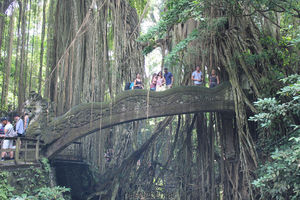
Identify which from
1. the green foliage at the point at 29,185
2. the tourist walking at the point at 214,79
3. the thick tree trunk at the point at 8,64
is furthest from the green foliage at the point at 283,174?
the thick tree trunk at the point at 8,64

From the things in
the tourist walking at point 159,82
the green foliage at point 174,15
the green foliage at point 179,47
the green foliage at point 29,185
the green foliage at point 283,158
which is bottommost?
the green foliage at point 29,185

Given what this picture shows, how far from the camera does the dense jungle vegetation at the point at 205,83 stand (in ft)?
18.9

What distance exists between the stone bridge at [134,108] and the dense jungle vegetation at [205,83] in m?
0.38

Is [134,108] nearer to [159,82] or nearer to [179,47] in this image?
[159,82]

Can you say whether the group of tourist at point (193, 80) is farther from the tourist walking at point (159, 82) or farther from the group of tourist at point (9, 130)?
the group of tourist at point (9, 130)

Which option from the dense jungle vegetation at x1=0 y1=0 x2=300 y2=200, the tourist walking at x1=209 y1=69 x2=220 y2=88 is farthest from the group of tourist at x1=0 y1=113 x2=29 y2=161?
the tourist walking at x1=209 y1=69 x2=220 y2=88

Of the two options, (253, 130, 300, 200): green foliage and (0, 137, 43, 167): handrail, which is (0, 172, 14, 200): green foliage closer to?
(0, 137, 43, 167): handrail

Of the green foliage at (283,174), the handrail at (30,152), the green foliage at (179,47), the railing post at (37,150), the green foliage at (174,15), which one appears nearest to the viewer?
the green foliage at (283,174)

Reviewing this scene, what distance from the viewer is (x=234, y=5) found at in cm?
653

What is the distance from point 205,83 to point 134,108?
2030 millimetres

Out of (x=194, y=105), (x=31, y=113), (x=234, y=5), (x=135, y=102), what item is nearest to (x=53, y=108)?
(x=31, y=113)

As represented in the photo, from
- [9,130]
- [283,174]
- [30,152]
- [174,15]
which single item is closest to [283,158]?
[283,174]

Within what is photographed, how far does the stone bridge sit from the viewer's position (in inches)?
267

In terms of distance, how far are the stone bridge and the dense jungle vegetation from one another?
0.38m
